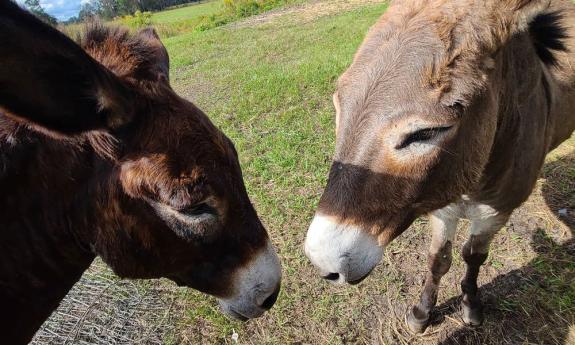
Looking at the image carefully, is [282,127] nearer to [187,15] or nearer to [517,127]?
[517,127]

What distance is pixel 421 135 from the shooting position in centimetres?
173

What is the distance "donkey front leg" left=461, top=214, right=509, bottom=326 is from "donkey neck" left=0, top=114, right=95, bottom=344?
2593mm

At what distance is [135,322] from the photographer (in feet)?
10.6

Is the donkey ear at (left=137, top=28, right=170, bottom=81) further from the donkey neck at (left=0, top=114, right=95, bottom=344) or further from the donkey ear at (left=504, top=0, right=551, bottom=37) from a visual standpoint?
the donkey ear at (left=504, top=0, right=551, bottom=37)

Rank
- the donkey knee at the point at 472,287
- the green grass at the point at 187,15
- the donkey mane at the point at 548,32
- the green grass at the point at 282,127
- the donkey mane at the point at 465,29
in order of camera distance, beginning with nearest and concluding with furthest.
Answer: the donkey mane at the point at 465,29 < the donkey mane at the point at 548,32 < the donkey knee at the point at 472,287 < the green grass at the point at 282,127 < the green grass at the point at 187,15

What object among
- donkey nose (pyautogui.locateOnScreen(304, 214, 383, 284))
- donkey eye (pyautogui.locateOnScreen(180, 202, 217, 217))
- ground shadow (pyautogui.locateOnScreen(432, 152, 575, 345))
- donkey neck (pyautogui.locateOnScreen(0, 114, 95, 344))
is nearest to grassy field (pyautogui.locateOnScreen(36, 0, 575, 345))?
ground shadow (pyautogui.locateOnScreen(432, 152, 575, 345))

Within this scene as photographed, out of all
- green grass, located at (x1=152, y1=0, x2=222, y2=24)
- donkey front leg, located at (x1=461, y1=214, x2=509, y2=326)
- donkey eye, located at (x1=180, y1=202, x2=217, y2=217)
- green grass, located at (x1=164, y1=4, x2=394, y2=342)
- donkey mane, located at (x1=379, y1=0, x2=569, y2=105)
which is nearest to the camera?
donkey eye, located at (x1=180, y1=202, x2=217, y2=217)

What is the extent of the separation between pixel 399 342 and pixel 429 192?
5.49 feet

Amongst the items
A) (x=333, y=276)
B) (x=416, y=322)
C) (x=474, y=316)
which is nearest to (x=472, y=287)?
(x=474, y=316)

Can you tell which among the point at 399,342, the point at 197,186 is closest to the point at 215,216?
the point at 197,186

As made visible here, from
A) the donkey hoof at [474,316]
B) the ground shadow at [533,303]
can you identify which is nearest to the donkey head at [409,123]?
the donkey hoof at [474,316]

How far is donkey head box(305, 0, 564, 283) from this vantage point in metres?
1.72

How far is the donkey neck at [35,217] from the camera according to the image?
149 cm

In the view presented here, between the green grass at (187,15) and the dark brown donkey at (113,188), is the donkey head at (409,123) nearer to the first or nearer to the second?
the dark brown donkey at (113,188)
